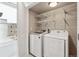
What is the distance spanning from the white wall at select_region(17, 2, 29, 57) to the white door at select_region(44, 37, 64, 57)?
10.2 inches

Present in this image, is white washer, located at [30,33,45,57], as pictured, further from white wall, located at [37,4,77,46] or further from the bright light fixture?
the bright light fixture

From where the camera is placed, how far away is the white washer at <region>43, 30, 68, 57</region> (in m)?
1.05

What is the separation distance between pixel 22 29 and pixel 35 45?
0.87 ft

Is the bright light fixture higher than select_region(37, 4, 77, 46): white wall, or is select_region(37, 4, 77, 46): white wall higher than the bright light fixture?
the bright light fixture


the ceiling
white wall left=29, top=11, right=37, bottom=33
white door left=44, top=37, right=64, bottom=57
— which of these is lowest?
white door left=44, top=37, right=64, bottom=57

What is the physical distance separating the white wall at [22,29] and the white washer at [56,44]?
0.81 feet

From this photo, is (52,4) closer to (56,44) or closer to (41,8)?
(41,8)

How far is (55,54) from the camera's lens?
43.0 inches

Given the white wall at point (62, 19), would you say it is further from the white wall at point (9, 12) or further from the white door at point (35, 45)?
the white wall at point (9, 12)

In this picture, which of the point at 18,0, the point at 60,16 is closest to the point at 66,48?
the point at 60,16

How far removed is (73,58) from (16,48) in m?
0.71

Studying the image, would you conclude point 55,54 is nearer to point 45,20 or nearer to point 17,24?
point 45,20

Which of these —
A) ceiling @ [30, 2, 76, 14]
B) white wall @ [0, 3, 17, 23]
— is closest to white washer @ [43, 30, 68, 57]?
ceiling @ [30, 2, 76, 14]

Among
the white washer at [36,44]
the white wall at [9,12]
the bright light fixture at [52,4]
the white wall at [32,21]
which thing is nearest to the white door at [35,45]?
the white washer at [36,44]
